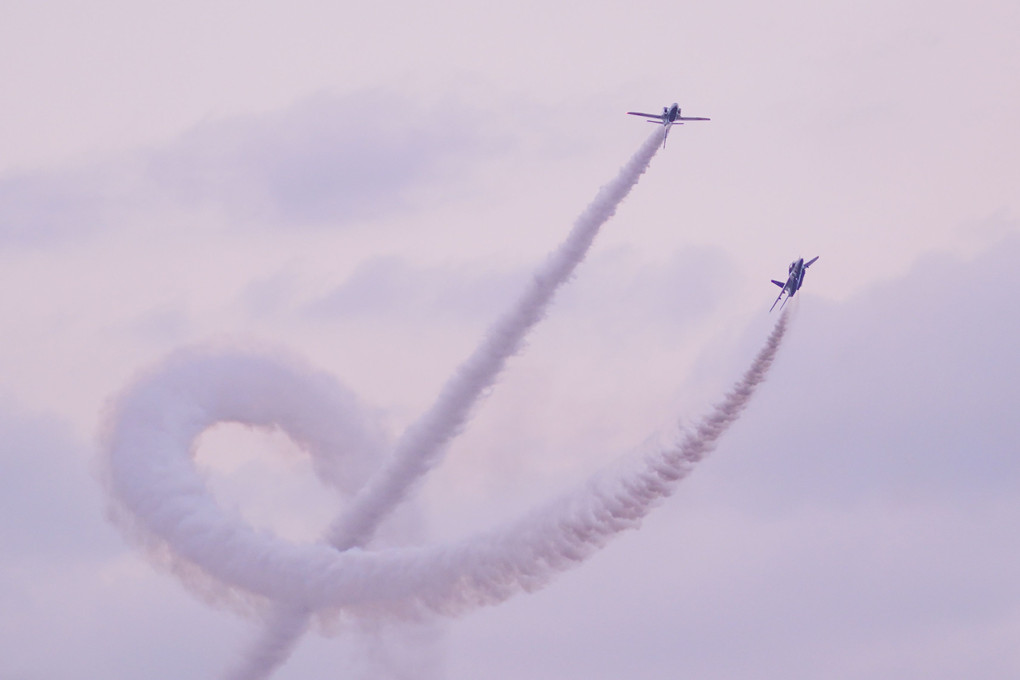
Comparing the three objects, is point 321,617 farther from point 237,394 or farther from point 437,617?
point 237,394

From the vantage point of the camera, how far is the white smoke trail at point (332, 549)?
90.5m

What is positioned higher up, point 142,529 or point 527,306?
point 527,306

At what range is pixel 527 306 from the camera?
98.2 metres

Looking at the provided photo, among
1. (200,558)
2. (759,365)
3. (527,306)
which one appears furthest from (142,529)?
(759,365)

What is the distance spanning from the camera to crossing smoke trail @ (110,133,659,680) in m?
97.0

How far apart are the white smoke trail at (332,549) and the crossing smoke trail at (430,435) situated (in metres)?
1.07

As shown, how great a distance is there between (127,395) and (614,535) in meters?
24.1

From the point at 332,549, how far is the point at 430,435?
712cm

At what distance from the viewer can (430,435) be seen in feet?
325

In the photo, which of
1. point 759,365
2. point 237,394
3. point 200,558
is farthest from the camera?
point 237,394

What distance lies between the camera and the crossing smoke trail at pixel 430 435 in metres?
97.0

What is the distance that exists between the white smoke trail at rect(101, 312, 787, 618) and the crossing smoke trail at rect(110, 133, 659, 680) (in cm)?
107

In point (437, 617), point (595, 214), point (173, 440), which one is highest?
point (595, 214)

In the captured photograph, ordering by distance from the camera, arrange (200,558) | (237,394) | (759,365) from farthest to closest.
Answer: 1. (237,394)
2. (200,558)
3. (759,365)
